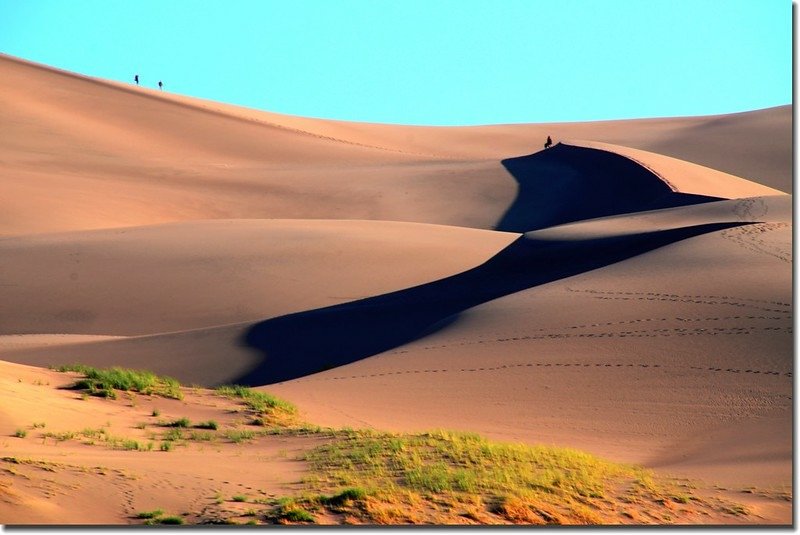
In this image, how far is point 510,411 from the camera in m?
14.6

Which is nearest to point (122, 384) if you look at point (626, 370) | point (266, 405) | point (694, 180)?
point (266, 405)

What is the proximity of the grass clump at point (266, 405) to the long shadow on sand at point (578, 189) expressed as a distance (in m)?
20.6

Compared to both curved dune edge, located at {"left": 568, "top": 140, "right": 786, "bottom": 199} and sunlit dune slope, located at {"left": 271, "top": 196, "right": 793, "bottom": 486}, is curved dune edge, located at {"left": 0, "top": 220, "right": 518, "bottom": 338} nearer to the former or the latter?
curved dune edge, located at {"left": 568, "top": 140, "right": 786, "bottom": 199}

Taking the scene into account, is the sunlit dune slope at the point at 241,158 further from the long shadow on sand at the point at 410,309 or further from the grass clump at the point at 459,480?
the grass clump at the point at 459,480

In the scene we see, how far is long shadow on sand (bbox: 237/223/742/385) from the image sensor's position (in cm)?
2023

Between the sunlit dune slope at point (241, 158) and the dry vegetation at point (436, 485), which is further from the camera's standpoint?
the sunlit dune slope at point (241, 158)

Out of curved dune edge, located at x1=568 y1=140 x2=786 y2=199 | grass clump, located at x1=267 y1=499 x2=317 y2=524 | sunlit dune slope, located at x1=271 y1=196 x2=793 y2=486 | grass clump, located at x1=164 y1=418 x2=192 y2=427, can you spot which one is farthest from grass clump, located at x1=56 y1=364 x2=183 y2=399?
curved dune edge, located at x1=568 y1=140 x2=786 y2=199

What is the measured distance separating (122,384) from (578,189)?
99.2 feet

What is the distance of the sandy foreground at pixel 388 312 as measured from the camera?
11.5 meters

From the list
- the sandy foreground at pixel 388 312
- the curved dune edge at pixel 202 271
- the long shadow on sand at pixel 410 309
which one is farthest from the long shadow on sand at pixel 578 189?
the long shadow on sand at pixel 410 309

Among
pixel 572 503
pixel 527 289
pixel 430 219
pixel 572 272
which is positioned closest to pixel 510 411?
pixel 572 503

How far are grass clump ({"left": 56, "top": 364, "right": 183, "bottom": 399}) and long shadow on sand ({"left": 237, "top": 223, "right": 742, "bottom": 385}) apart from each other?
408 cm

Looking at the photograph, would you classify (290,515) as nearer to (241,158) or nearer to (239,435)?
(239,435)

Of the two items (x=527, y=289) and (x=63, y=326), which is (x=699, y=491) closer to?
(x=527, y=289)
